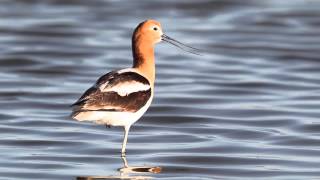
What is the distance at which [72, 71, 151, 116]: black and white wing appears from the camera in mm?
11859

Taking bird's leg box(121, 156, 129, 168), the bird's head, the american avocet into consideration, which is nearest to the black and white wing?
the american avocet

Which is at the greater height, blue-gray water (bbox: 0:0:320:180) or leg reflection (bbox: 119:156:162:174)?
blue-gray water (bbox: 0:0:320:180)

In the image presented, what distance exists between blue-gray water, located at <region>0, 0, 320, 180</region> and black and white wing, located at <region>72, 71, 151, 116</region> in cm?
71

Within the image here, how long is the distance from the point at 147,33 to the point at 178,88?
188 inches

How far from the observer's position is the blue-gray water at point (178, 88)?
41.4 ft

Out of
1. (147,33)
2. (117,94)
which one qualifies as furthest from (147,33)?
(117,94)

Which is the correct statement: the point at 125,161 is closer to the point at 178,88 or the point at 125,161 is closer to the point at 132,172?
the point at 132,172

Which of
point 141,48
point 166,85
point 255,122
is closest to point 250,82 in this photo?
point 166,85

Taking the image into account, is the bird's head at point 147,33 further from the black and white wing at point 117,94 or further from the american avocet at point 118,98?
the black and white wing at point 117,94

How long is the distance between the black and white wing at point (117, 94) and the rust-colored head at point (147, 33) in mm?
747

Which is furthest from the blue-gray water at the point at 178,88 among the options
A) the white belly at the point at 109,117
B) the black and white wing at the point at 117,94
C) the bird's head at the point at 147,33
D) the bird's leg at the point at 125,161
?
the bird's head at the point at 147,33

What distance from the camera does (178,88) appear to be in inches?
707

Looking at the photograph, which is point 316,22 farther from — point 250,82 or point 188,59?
point 250,82

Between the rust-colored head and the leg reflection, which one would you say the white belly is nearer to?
the leg reflection
